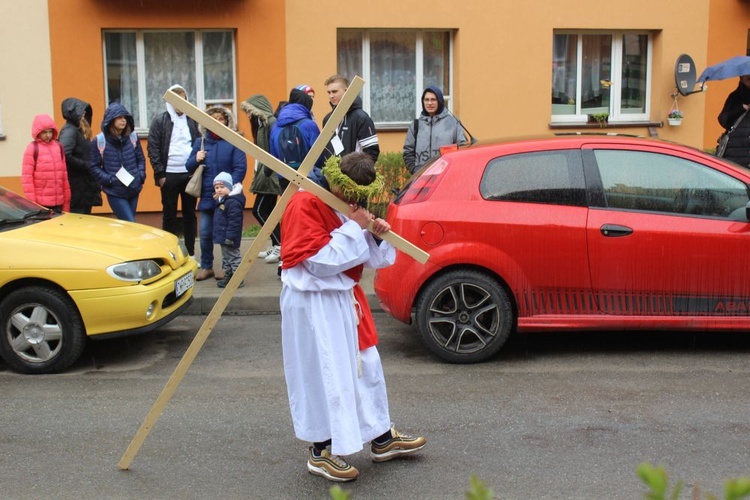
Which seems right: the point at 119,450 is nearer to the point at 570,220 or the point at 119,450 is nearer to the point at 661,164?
the point at 570,220

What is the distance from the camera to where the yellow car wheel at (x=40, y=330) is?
→ 6.80m

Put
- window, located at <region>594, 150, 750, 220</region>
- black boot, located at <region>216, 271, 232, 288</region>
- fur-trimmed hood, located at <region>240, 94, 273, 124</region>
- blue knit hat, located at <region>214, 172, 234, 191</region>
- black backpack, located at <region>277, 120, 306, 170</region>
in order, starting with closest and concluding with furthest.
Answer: window, located at <region>594, 150, 750, 220</region>
black backpack, located at <region>277, 120, 306, 170</region>
blue knit hat, located at <region>214, 172, 234, 191</region>
black boot, located at <region>216, 271, 232, 288</region>
fur-trimmed hood, located at <region>240, 94, 273, 124</region>

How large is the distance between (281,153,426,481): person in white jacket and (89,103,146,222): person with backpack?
18.4ft

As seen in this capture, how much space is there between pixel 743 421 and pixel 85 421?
3.89 metres

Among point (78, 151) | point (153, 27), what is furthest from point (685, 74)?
point (78, 151)

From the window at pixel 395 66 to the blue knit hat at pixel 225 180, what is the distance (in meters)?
5.54

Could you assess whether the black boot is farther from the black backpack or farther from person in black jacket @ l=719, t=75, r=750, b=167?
person in black jacket @ l=719, t=75, r=750, b=167

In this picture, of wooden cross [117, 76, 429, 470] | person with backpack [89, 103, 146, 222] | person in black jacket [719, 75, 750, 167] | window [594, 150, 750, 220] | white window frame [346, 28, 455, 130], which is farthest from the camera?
white window frame [346, 28, 455, 130]

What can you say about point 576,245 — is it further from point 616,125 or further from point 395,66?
point 616,125

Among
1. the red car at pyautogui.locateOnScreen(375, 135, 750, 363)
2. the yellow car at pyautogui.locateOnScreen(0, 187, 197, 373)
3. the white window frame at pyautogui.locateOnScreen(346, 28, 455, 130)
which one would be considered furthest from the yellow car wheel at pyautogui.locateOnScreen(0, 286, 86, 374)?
the white window frame at pyautogui.locateOnScreen(346, 28, 455, 130)

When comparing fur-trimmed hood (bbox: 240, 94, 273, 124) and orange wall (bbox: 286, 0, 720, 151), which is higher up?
orange wall (bbox: 286, 0, 720, 151)

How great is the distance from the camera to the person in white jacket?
4.36 metres

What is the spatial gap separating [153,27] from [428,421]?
9.48 metres

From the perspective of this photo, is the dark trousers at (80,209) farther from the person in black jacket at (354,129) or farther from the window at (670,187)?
the window at (670,187)
